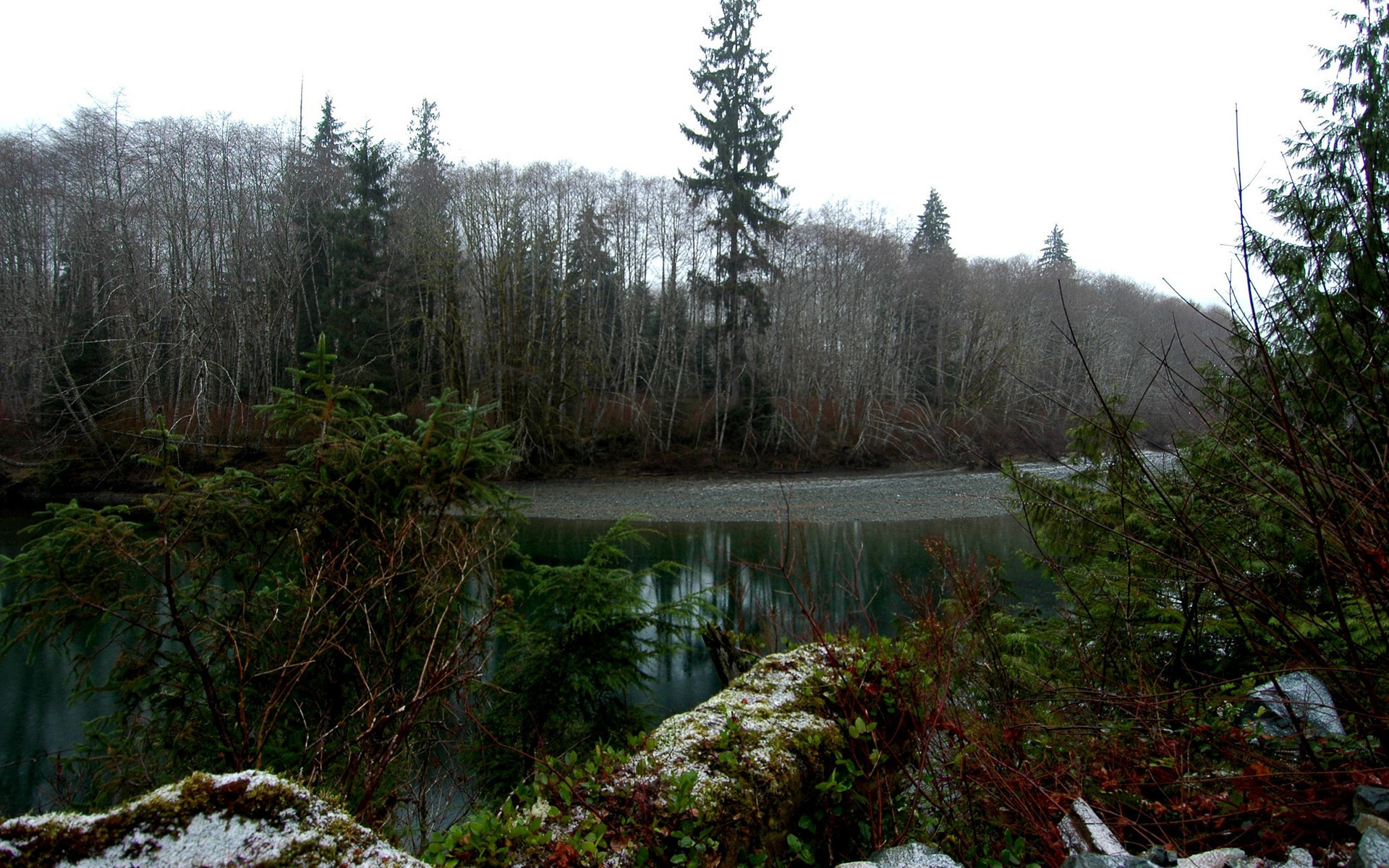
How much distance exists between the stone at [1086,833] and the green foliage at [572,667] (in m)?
4.06

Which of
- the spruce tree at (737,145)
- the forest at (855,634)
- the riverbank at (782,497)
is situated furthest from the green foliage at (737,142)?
the forest at (855,634)

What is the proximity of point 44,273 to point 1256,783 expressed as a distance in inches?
1375

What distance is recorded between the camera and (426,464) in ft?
16.8

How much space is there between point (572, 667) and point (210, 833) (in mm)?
4985

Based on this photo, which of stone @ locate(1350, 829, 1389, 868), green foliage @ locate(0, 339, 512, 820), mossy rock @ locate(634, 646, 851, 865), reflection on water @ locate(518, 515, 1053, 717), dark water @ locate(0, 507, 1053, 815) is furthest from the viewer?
reflection on water @ locate(518, 515, 1053, 717)

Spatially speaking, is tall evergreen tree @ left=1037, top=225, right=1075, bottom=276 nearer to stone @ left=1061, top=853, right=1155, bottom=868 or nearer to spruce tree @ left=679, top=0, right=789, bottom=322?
spruce tree @ left=679, top=0, right=789, bottom=322

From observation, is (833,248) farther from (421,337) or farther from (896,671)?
(896,671)

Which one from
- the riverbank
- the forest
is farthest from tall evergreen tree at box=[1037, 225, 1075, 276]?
the forest

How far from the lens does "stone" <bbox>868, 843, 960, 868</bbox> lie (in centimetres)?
227

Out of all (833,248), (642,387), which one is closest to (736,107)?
(833,248)

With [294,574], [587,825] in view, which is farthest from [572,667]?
[587,825]

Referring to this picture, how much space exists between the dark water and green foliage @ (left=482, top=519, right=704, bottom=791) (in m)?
0.60

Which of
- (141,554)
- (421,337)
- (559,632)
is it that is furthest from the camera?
(421,337)

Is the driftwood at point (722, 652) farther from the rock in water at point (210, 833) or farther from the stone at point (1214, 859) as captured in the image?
the rock in water at point (210, 833)
